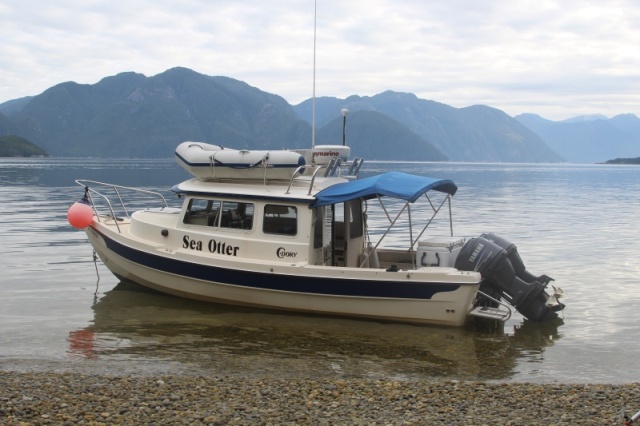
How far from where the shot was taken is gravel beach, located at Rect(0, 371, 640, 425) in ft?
23.1

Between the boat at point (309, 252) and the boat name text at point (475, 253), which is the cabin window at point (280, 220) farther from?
the boat name text at point (475, 253)

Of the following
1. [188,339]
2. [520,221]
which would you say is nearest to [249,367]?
[188,339]

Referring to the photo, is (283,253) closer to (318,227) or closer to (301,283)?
(301,283)

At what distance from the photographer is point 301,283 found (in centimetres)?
1223

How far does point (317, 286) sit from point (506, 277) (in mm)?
3410

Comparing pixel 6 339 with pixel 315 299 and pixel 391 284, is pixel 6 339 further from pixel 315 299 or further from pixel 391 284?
pixel 391 284

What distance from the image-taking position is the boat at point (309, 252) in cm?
1189

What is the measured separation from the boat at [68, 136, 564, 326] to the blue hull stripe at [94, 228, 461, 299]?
0.02m

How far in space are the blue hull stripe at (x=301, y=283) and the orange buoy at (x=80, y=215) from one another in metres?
2.06

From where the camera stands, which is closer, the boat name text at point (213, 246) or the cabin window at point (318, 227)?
the cabin window at point (318, 227)

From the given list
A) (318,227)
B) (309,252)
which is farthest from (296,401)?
(318,227)

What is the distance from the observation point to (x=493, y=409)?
7.50 m

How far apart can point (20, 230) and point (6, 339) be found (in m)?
15.4

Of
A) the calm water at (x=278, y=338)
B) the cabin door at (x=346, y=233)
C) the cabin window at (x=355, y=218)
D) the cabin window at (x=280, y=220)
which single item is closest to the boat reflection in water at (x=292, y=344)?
the calm water at (x=278, y=338)
